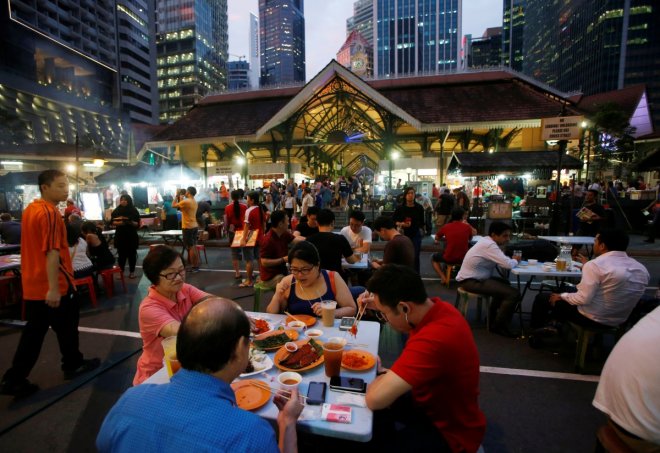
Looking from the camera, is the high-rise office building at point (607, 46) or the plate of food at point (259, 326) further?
the high-rise office building at point (607, 46)

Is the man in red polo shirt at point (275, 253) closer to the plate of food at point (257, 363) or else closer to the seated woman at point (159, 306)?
the seated woman at point (159, 306)

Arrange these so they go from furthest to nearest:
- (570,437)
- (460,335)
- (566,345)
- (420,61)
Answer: (420,61), (566,345), (570,437), (460,335)

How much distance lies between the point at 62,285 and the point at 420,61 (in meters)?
150

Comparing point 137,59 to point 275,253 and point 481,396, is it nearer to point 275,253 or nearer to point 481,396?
point 275,253

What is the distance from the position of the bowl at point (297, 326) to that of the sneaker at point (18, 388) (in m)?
2.98

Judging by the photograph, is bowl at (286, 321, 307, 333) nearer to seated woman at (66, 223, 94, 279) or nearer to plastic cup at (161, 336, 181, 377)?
plastic cup at (161, 336, 181, 377)

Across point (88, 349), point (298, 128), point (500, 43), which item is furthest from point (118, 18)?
point (500, 43)

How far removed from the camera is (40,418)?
10.5ft

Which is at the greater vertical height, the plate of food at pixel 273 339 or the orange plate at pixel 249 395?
the plate of food at pixel 273 339

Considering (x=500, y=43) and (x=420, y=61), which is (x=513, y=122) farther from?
(x=500, y=43)

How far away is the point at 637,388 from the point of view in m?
1.71

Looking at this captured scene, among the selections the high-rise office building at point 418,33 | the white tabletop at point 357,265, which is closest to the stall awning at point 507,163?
the white tabletop at point 357,265

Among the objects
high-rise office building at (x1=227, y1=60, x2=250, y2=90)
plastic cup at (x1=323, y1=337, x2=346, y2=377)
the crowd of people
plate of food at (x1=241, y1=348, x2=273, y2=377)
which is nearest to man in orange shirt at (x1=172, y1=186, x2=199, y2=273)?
the crowd of people

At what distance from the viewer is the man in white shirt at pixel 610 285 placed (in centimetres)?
349
